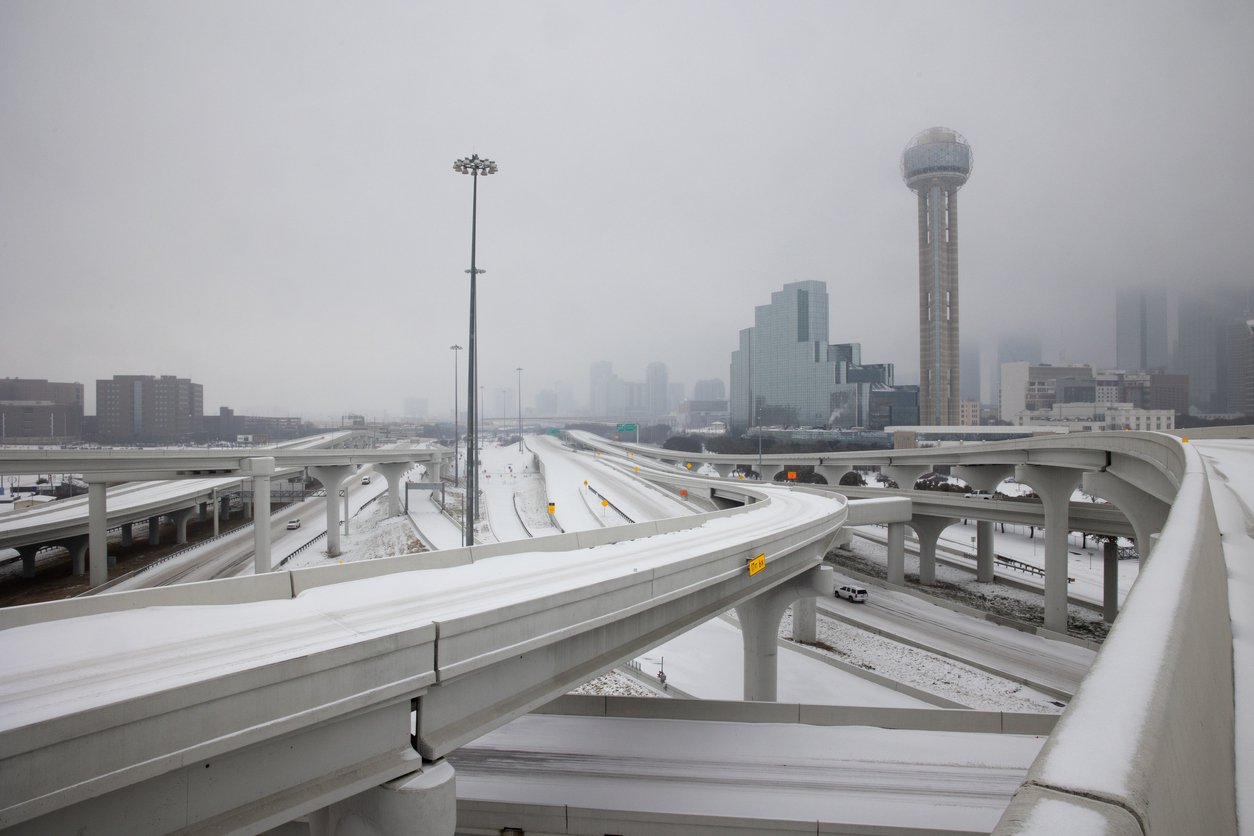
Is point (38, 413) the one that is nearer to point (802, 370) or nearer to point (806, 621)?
point (806, 621)

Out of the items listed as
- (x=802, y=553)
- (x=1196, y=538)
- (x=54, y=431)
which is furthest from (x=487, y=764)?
(x=54, y=431)

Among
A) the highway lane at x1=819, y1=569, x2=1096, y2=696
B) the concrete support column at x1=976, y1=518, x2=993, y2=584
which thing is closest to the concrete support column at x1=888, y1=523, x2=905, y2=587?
the highway lane at x1=819, y1=569, x2=1096, y2=696

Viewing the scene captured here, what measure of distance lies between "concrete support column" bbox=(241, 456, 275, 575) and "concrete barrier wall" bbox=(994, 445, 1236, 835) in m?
27.5

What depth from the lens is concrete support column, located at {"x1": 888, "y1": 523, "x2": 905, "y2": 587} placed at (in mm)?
30859

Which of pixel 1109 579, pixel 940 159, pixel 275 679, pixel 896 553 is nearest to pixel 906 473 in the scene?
pixel 896 553

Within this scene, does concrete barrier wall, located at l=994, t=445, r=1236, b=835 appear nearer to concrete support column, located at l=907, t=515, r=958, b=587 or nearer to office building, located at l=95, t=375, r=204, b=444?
concrete support column, located at l=907, t=515, r=958, b=587

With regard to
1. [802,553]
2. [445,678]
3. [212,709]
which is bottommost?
[802,553]

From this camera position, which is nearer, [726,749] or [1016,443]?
[726,749]

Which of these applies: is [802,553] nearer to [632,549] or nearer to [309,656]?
[632,549]

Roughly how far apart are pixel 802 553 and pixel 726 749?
24.1 feet

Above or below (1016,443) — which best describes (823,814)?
below

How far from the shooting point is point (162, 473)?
23.9m

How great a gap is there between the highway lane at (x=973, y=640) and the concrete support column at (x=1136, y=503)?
4.63 meters

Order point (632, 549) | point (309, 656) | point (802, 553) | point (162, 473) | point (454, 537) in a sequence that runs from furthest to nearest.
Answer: point (454, 537) < point (162, 473) < point (802, 553) < point (632, 549) < point (309, 656)
